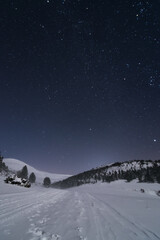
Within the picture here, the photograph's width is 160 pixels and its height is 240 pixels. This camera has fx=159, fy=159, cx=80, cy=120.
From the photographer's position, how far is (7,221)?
4.79 m

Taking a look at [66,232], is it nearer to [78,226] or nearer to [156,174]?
[78,226]

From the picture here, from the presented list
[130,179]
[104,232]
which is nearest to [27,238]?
[104,232]

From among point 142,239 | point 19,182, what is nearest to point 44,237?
point 142,239

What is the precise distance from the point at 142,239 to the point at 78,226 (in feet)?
6.61

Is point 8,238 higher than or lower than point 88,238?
higher

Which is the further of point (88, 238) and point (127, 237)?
point (127, 237)

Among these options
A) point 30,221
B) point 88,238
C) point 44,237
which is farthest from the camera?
point 30,221

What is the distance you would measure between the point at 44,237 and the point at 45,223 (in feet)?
4.31

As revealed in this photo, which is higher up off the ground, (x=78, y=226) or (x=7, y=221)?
(x=7, y=221)

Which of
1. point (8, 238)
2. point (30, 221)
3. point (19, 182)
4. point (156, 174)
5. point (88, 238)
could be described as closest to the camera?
point (8, 238)

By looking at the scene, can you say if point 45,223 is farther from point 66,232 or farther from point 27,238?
point 27,238

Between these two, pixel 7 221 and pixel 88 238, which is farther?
pixel 7 221

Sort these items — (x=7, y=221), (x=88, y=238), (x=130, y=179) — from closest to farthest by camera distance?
(x=88, y=238) < (x=7, y=221) < (x=130, y=179)

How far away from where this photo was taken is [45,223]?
5.18m
